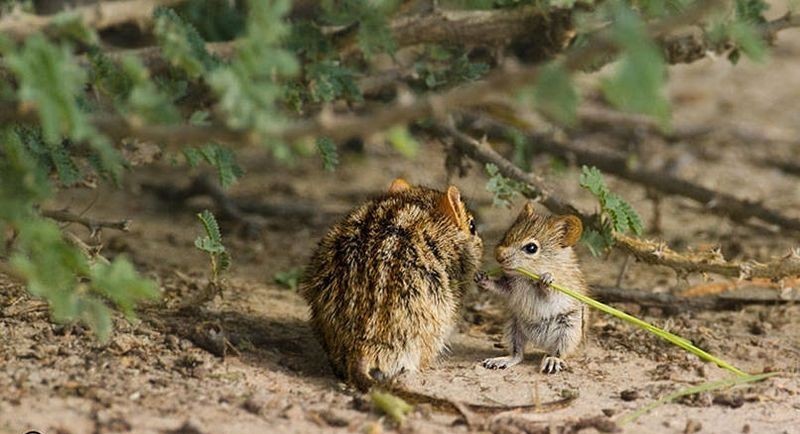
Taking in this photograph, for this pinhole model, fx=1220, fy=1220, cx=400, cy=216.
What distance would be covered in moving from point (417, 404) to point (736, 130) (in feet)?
19.1

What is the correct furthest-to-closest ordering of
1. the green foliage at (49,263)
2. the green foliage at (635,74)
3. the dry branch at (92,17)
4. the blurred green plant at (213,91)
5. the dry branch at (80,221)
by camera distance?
the dry branch at (80,221) → the dry branch at (92,17) → the green foliage at (49,263) → the blurred green plant at (213,91) → the green foliage at (635,74)

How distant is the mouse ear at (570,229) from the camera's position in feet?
17.6

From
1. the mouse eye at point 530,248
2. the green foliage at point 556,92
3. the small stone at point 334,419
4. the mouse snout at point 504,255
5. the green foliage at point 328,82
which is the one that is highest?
the green foliage at point 556,92

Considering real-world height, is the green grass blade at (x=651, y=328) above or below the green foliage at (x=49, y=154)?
below

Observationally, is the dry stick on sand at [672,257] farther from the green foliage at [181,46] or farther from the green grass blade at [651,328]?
the green foliage at [181,46]

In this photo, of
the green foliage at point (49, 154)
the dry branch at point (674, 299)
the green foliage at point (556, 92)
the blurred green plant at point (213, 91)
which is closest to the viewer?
the green foliage at point (556, 92)

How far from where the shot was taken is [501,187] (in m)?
5.54

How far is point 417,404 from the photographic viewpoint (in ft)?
15.1

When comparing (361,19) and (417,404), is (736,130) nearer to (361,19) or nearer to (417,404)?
(361,19)

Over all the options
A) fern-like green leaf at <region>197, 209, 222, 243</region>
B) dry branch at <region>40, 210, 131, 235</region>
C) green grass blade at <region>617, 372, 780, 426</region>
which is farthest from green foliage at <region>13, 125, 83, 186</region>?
green grass blade at <region>617, 372, 780, 426</region>

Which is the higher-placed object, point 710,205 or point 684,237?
point 710,205

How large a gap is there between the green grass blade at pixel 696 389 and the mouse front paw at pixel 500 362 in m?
0.71

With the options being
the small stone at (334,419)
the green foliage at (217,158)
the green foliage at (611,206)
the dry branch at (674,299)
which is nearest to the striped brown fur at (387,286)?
the small stone at (334,419)

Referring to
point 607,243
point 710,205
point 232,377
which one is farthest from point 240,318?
point 710,205
